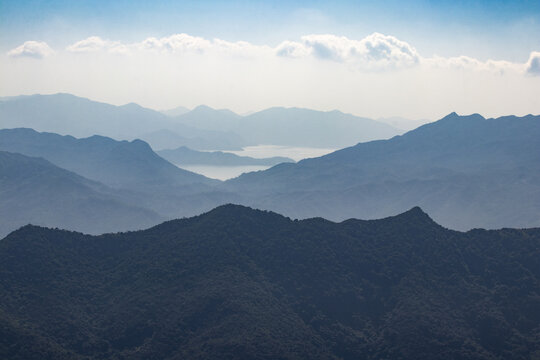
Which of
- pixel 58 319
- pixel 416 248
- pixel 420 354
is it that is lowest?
pixel 420 354

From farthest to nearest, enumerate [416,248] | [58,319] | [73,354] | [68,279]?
[416,248] < [68,279] < [58,319] < [73,354]

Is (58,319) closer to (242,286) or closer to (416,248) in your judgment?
(242,286)

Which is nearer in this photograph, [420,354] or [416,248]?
[420,354]

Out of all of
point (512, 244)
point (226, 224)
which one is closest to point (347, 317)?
point (226, 224)

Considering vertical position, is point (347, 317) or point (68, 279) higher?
point (68, 279)

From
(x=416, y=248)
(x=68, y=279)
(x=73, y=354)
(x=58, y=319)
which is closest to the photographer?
(x=73, y=354)

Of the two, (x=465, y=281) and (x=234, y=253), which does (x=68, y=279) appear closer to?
(x=234, y=253)

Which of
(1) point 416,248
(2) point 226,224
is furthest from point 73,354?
(1) point 416,248
